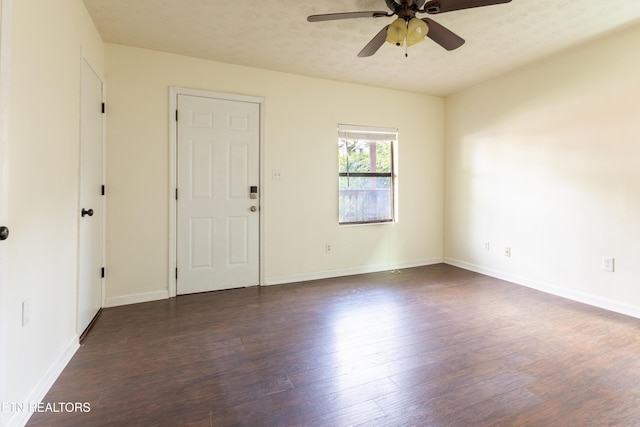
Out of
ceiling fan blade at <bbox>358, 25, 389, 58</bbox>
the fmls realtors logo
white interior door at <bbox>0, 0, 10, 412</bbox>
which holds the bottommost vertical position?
the fmls realtors logo

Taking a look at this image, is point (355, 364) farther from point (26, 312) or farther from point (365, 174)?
point (365, 174)

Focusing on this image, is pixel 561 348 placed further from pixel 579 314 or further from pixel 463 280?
pixel 463 280

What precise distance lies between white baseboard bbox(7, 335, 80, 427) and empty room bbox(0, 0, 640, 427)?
0.05 ft

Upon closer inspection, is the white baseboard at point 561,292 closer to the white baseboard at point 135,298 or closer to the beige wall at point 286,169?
the beige wall at point 286,169

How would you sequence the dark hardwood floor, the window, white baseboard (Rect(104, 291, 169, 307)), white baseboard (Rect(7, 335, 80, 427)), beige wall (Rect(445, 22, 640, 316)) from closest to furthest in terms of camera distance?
Answer: white baseboard (Rect(7, 335, 80, 427)) → the dark hardwood floor → beige wall (Rect(445, 22, 640, 316)) → white baseboard (Rect(104, 291, 169, 307)) → the window

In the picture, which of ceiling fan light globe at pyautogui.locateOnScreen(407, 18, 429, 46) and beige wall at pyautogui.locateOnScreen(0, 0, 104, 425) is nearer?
beige wall at pyautogui.locateOnScreen(0, 0, 104, 425)

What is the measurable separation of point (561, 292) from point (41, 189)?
4524 mm

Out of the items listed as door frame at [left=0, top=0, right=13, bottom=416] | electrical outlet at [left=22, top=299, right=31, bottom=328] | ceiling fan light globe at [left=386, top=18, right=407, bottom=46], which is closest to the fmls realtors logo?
door frame at [left=0, top=0, right=13, bottom=416]

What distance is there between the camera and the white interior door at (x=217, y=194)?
3.26m

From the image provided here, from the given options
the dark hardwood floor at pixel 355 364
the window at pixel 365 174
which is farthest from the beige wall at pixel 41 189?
the window at pixel 365 174

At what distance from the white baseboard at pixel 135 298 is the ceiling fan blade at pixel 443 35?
11.1 ft

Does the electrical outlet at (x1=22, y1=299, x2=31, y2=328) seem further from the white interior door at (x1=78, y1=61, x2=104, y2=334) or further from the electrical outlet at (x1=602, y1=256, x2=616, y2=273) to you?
the electrical outlet at (x1=602, y1=256, x2=616, y2=273)

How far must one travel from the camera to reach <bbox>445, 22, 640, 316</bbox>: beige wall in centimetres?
276

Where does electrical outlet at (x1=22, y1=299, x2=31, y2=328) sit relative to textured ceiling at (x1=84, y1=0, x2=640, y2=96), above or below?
below
